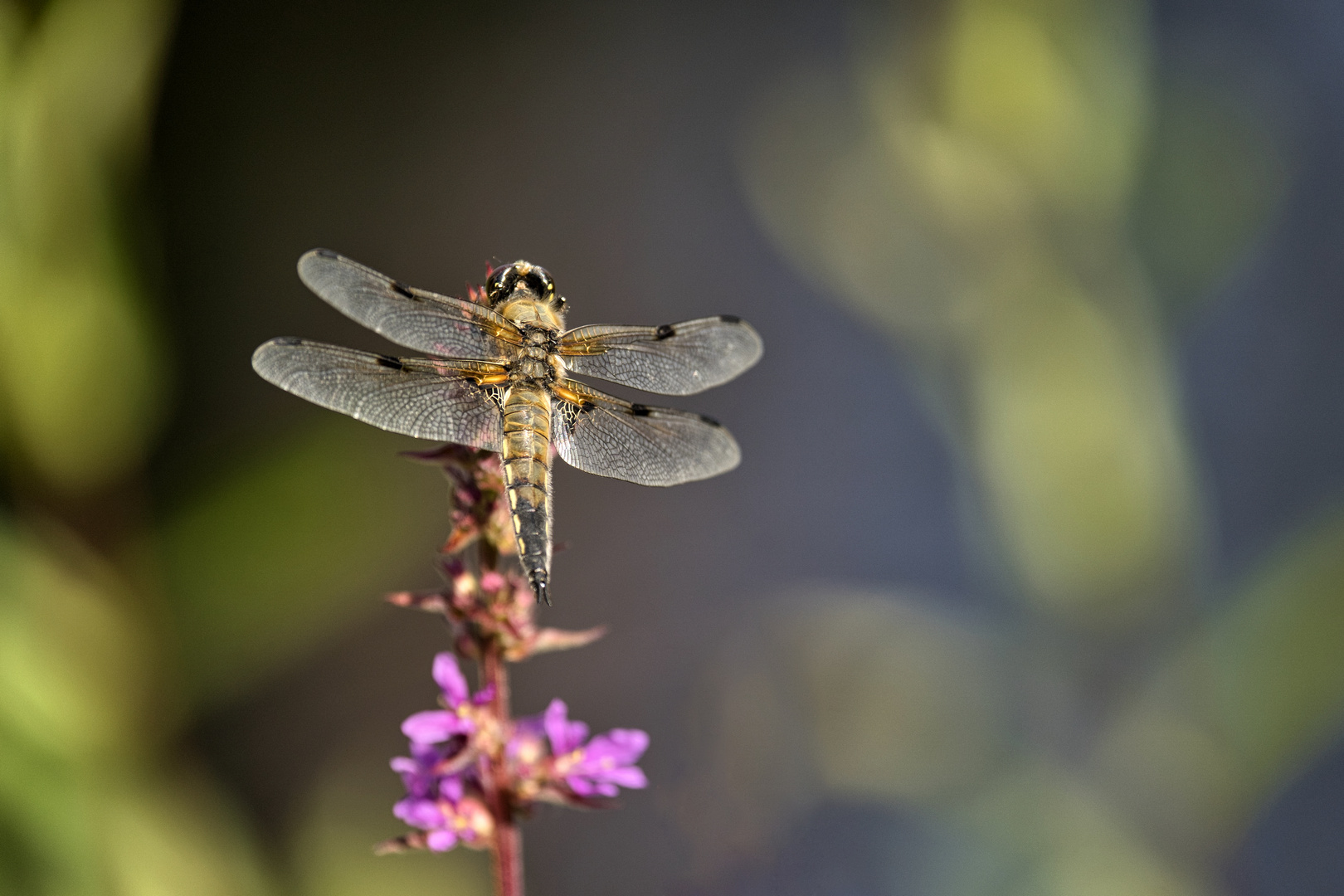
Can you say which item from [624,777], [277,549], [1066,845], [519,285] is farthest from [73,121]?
[1066,845]

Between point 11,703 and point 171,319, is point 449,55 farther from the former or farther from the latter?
point 11,703

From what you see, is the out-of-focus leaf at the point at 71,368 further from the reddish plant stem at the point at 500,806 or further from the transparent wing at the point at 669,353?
the reddish plant stem at the point at 500,806

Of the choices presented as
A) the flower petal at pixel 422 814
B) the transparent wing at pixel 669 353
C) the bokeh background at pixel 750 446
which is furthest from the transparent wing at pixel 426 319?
the bokeh background at pixel 750 446

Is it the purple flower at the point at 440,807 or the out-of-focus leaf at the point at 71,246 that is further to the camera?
the out-of-focus leaf at the point at 71,246

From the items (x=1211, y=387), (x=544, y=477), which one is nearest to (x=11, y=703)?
(x=544, y=477)

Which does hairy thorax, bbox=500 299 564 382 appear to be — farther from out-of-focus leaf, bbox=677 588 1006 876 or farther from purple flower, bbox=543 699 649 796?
out-of-focus leaf, bbox=677 588 1006 876

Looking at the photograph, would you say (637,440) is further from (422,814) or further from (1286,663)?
(1286,663)

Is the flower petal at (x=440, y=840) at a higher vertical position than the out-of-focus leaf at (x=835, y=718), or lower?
lower
